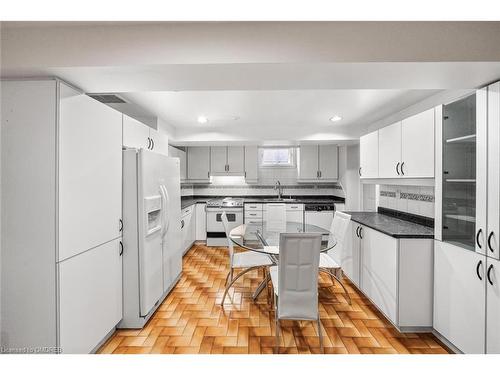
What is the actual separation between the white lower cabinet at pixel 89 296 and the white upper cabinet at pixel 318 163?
4014mm

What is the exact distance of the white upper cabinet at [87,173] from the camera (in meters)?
1.49

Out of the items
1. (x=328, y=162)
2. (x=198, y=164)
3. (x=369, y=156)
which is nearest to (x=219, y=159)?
(x=198, y=164)

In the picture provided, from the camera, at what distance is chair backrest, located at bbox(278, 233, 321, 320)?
1733 mm

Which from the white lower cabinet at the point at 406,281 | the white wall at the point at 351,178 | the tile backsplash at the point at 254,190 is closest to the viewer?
the white lower cabinet at the point at 406,281

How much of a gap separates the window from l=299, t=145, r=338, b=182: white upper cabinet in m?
0.33

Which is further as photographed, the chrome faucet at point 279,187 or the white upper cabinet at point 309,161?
the chrome faucet at point 279,187

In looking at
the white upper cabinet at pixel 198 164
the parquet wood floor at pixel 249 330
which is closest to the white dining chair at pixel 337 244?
the parquet wood floor at pixel 249 330

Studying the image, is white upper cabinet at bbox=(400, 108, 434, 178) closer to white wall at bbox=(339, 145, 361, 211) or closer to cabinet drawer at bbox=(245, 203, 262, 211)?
white wall at bbox=(339, 145, 361, 211)

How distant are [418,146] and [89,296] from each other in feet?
9.97

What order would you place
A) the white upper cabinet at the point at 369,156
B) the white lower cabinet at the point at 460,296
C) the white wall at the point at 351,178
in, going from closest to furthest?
1. the white lower cabinet at the point at 460,296
2. the white upper cabinet at the point at 369,156
3. the white wall at the point at 351,178

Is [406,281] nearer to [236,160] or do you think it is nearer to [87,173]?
[87,173]

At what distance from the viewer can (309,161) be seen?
514cm

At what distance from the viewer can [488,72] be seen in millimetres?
1425

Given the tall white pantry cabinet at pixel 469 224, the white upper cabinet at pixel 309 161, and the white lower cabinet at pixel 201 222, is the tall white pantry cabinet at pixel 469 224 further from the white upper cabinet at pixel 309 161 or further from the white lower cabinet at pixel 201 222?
the white lower cabinet at pixel 201 222
